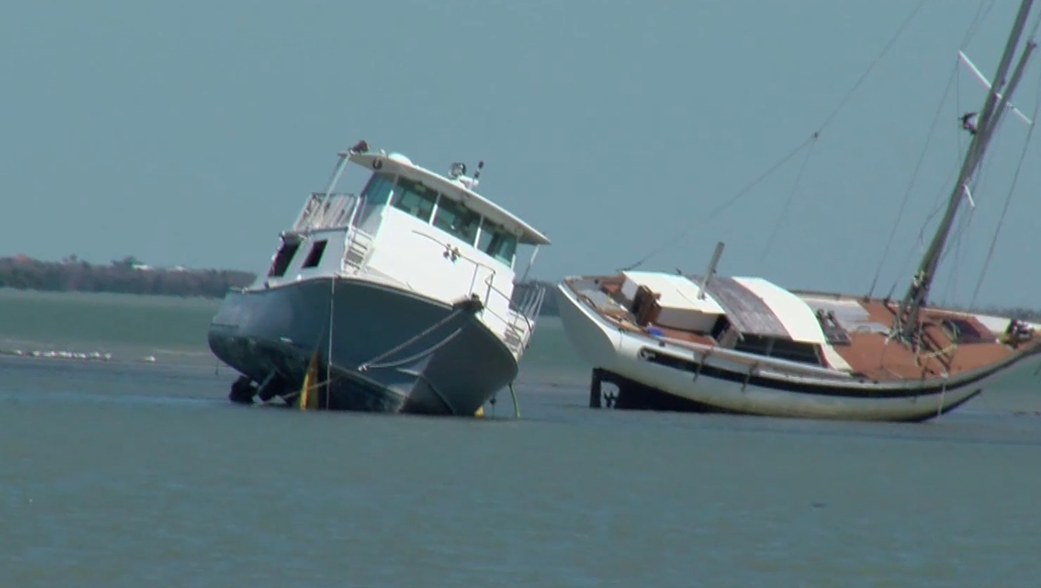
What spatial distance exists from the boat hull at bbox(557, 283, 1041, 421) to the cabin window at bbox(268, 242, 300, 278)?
27.0 feet

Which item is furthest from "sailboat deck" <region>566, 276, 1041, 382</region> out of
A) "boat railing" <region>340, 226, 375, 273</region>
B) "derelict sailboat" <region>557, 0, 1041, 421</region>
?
"boat railing" <region>340, 226, 375, 273</region>

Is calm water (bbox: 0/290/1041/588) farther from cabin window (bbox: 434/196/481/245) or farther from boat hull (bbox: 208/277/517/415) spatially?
cabin window (bbox: 434/196/481/245)

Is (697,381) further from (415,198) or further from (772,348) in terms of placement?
(415,198)

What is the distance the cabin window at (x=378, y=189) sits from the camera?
36188 mm

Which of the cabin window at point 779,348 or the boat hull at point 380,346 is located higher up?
the cabin window at point 779,348

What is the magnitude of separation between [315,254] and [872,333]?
1862cm

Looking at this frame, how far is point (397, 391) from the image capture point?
3456 centimetres

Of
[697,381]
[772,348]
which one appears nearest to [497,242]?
[697,381]

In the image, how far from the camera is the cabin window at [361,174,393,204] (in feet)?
119

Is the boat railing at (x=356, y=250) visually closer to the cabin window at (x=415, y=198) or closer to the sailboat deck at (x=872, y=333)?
the cabin window at (x=415, y=198)

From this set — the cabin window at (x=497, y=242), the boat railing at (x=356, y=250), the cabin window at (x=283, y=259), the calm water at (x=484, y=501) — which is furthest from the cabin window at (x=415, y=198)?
the calm water at (x=484, y=501)

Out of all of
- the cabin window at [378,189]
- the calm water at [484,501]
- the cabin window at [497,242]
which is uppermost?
the cabin window at [378,189]

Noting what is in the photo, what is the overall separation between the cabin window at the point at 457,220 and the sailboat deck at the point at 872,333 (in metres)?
7.77

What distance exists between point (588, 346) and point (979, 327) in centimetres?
1285
